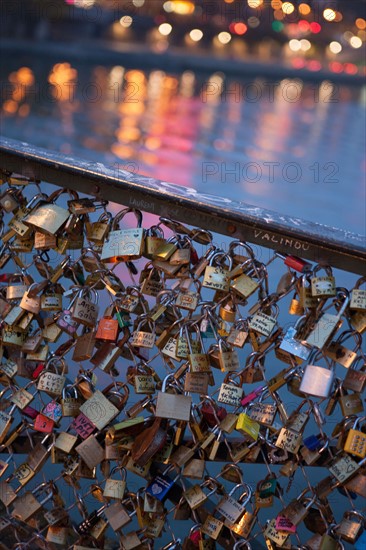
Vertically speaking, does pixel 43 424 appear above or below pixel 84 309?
below

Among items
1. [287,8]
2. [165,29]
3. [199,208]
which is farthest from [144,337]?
[287,8]

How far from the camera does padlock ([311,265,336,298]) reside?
152 cm

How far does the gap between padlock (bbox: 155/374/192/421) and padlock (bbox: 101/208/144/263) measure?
0.26 metres

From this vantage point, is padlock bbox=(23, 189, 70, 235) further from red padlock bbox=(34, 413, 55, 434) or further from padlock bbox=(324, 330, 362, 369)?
padlock bbox=(324, 330, 362, 369)

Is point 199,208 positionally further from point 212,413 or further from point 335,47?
point 335,47

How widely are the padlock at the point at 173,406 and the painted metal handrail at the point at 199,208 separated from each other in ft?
1.14

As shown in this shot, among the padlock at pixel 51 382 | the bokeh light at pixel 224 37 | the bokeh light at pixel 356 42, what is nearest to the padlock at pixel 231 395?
the padlock at pixel 51 382

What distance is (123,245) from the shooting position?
5.40ft

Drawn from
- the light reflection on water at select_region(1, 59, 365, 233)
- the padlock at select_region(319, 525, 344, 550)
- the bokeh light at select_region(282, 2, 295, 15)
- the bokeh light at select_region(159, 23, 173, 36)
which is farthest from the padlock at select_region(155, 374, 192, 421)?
the bokeh light at select_region(282, 2, 295, 15)

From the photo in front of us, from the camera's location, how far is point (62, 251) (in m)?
1.77

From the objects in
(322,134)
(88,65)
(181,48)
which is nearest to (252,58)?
(181,48)

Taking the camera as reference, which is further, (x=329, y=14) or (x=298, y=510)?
(x=329, y=14)

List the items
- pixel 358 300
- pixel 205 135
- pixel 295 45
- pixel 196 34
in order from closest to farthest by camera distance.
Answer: pixel 358 300
pixel 205 135
pixel 196 34
pixel 295 45

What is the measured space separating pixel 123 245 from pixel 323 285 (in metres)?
0.37
